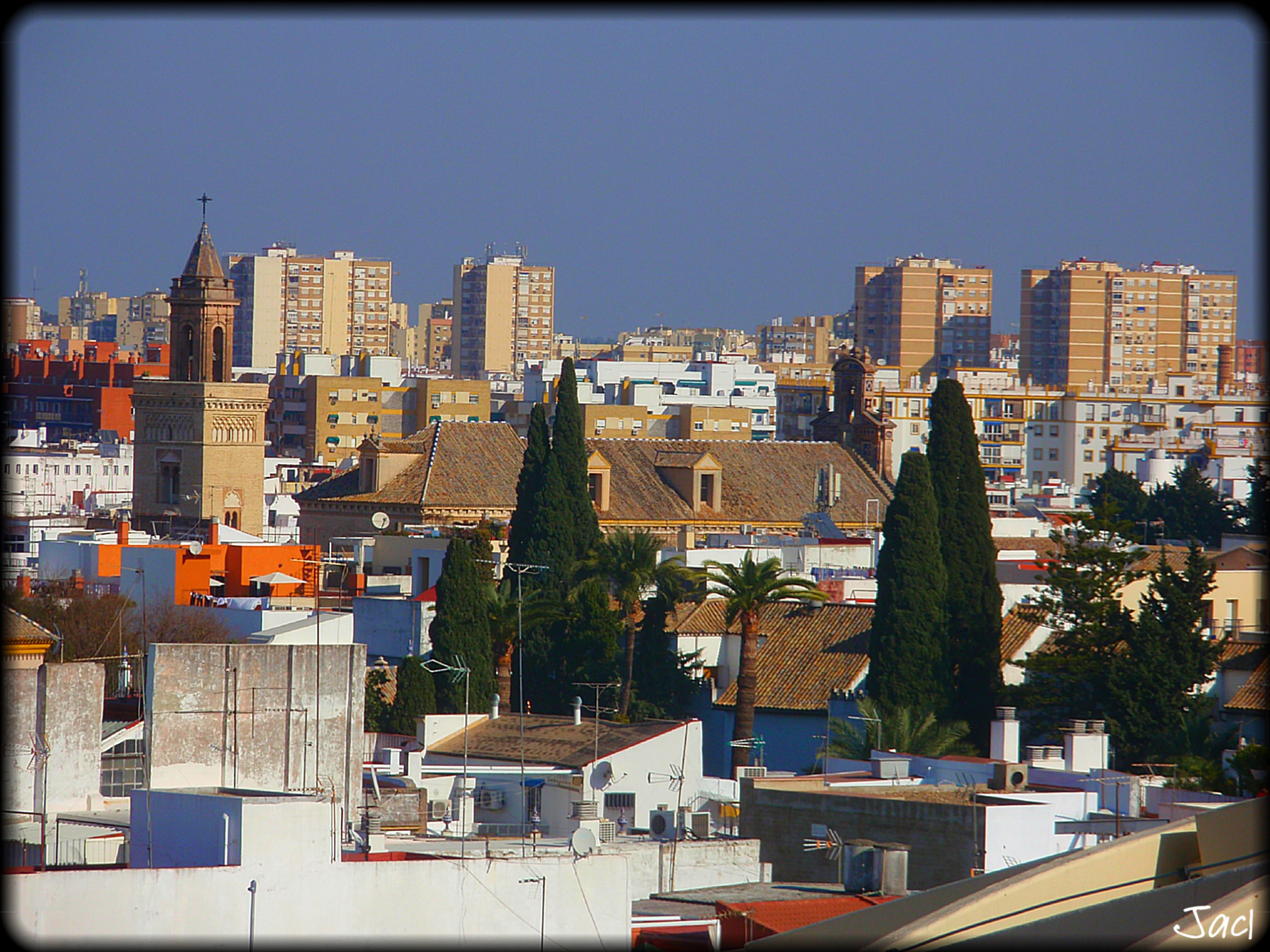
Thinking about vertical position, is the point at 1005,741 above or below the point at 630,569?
below

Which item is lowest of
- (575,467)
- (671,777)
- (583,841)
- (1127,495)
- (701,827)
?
(671,777)

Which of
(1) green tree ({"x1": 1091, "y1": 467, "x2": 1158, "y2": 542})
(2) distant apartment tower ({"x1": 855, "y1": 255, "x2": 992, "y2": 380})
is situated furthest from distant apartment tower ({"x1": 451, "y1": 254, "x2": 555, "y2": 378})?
(1) green tree ({"x1": 1091, "y1": 467, "x2": 1158, "y2": 542})

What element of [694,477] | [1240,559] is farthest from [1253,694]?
[694,477]

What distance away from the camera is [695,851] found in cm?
1834

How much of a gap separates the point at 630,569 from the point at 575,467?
4.54m

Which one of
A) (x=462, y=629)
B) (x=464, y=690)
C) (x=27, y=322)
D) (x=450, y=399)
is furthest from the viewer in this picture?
(x=27, y=322)

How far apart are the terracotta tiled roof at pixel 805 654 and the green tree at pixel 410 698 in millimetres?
5137

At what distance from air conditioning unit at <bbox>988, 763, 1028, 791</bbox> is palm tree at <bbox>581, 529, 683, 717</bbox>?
16.5 metres

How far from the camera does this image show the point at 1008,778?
21.1m

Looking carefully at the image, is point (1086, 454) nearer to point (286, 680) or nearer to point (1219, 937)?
point (286, 680)

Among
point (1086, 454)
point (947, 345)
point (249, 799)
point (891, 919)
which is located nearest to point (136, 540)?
point (249, 799)

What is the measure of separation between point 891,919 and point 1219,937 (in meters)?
2.63

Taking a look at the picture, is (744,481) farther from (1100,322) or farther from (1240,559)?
(1100,322)

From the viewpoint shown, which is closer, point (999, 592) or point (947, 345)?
point (999, 592)
